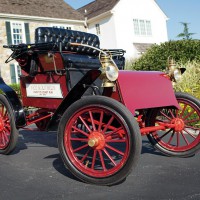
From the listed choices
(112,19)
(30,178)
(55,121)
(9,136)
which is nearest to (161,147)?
(55,121)

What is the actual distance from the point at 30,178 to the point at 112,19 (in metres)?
22.8

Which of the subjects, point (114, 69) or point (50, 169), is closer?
point (114, 69)

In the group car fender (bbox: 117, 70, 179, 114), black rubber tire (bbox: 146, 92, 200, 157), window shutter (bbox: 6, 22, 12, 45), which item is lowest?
black rubber tire (bbox: 146, 92, 200, 157)

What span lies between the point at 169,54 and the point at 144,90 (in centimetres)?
795

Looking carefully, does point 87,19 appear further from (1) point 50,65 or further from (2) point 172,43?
(1) point 50,65

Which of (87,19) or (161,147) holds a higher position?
(87,19)

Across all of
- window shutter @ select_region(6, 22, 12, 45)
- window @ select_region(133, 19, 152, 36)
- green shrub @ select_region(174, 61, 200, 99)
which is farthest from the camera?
window @ select_region(133, 19, 152, 36)

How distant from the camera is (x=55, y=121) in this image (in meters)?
Result: 3.68

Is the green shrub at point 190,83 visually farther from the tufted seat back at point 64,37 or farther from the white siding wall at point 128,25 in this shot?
the white siding wall at point 128,25

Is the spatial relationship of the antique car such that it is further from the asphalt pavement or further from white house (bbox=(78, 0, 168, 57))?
white house (bbox=(78, 0, 168, 57))

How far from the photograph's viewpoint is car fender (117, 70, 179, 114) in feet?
10.8

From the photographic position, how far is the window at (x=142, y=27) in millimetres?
26812

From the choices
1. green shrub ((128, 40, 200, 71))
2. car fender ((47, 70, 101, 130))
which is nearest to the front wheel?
car fender ((47, 70, 101, 130))

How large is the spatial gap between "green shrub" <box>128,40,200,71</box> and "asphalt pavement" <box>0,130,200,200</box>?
23.1 ft
